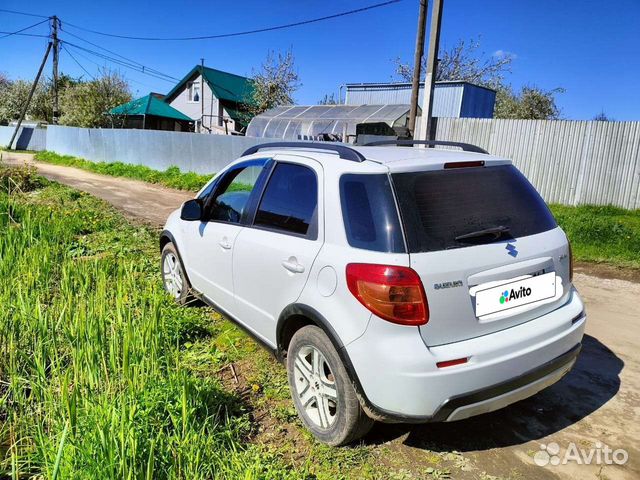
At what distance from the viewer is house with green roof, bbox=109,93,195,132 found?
29.4m

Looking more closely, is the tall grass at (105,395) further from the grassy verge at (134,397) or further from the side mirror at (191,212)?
the side mirror at (191,212)

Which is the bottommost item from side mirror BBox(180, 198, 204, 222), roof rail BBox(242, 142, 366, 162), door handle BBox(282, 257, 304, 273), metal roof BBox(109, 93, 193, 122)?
door handle BBox(282, 257, 304, 273)

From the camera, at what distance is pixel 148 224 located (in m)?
9.14

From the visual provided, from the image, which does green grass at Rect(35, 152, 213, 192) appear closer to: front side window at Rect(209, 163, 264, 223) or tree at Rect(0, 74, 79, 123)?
front side window at Rect(209, 163, 264, 223)

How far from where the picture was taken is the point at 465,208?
8.23ft

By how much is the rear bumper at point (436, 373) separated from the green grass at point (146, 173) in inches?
532

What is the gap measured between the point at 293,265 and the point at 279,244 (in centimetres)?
25

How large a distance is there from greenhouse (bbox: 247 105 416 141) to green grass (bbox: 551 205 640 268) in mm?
9830

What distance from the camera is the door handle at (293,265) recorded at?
2701mm

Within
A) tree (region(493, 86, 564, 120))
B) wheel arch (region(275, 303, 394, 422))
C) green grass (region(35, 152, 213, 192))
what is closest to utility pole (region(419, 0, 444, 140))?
green grass (region(35, 152, 213, 192))

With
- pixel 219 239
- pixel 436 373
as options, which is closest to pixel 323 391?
pixel 436 373

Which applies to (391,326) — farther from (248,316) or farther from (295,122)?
(295,122)

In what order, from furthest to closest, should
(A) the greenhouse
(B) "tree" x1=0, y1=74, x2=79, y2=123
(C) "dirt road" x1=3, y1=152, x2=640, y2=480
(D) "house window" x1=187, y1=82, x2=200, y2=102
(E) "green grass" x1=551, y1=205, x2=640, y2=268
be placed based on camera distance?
(B) "tree" x1=0, y1=74, x2=79, y2=123 < (D) "house window" x1=187, y1=82, x2=200, y2=102 < (A) the greenhouse < (E) "green grass" x1=551, y1=205, x2=640, y2=268 < (C) "dirt road" x1=3, y1=152, x2=640, y2=480

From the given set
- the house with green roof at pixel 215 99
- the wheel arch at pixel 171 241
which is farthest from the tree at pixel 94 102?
the wheel arch at pixel 171 241
